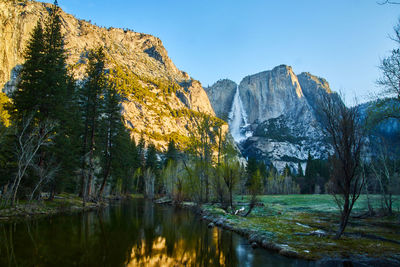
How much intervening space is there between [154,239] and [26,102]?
19464mm

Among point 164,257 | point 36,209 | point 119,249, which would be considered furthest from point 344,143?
point 36,209

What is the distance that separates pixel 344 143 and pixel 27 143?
2416cm

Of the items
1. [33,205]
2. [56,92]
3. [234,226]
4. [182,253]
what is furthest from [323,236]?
Answer: [56,92]

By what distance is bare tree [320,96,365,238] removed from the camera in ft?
40.8

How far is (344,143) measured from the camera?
12.6m

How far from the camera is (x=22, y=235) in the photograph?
12.6 metres

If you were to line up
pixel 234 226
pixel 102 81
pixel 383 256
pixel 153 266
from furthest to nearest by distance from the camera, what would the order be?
1. pixel 102 81
2. pixel 234 226
3. pixel 383 256
4. pixel 153 266

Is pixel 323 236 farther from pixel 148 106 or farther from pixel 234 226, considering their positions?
pixel 148 106

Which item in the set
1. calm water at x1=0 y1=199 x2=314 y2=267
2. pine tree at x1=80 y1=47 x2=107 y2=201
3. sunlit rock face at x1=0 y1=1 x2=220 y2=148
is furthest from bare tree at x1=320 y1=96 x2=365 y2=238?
sunlit rock face at x1=0 y1=1 x2=220 y2=148

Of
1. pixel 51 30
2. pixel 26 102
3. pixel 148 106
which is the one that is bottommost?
pixel 26 102

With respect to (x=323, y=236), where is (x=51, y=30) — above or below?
above

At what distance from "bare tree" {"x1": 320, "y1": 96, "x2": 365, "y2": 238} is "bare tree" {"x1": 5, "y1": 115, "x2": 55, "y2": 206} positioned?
21563 mm

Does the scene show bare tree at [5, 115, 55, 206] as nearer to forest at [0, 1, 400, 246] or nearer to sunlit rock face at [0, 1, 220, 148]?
forest at [0, 1, 400, 246]

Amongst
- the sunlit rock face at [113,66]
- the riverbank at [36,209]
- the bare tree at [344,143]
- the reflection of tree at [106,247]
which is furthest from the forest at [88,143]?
the sunlit rock face at [113,66]
